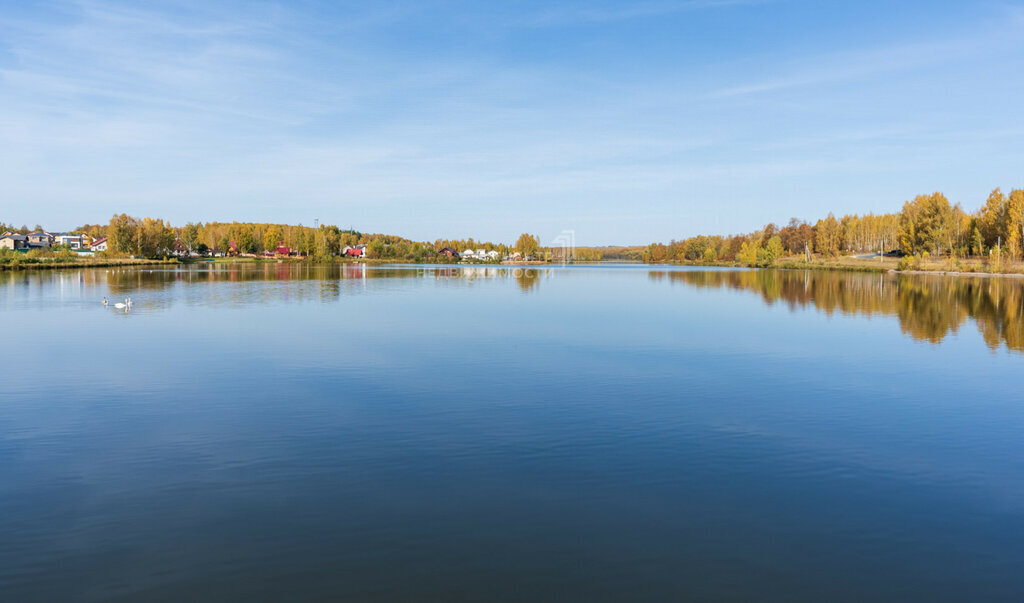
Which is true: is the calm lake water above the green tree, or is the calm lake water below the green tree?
below

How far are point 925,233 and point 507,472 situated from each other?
122m

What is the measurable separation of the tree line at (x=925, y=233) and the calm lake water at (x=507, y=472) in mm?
90535

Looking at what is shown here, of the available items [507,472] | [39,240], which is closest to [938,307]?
[507,472]

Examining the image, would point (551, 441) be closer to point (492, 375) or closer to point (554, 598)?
point (554, 598)

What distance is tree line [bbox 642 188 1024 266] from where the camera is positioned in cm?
9269

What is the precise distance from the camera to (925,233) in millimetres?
107438

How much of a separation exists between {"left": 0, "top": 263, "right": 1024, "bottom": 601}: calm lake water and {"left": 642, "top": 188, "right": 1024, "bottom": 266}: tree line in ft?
297

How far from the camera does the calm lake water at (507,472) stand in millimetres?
6984

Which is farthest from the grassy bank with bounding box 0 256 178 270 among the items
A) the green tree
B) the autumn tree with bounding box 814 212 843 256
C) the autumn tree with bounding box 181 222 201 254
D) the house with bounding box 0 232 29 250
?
the autumn tree with bounding box 814 212 843 256

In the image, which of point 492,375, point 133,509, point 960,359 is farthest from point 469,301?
point 133,509

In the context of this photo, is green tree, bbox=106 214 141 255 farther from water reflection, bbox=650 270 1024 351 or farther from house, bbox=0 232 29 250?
water reflection, bbox=650 270 1024 351

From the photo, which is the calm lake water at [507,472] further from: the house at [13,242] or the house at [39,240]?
the house at [39,240]

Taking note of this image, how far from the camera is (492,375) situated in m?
17.8

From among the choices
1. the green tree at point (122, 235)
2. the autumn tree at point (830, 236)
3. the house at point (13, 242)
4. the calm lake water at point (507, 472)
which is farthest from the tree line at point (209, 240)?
the autumn tree at point (830, 236)
